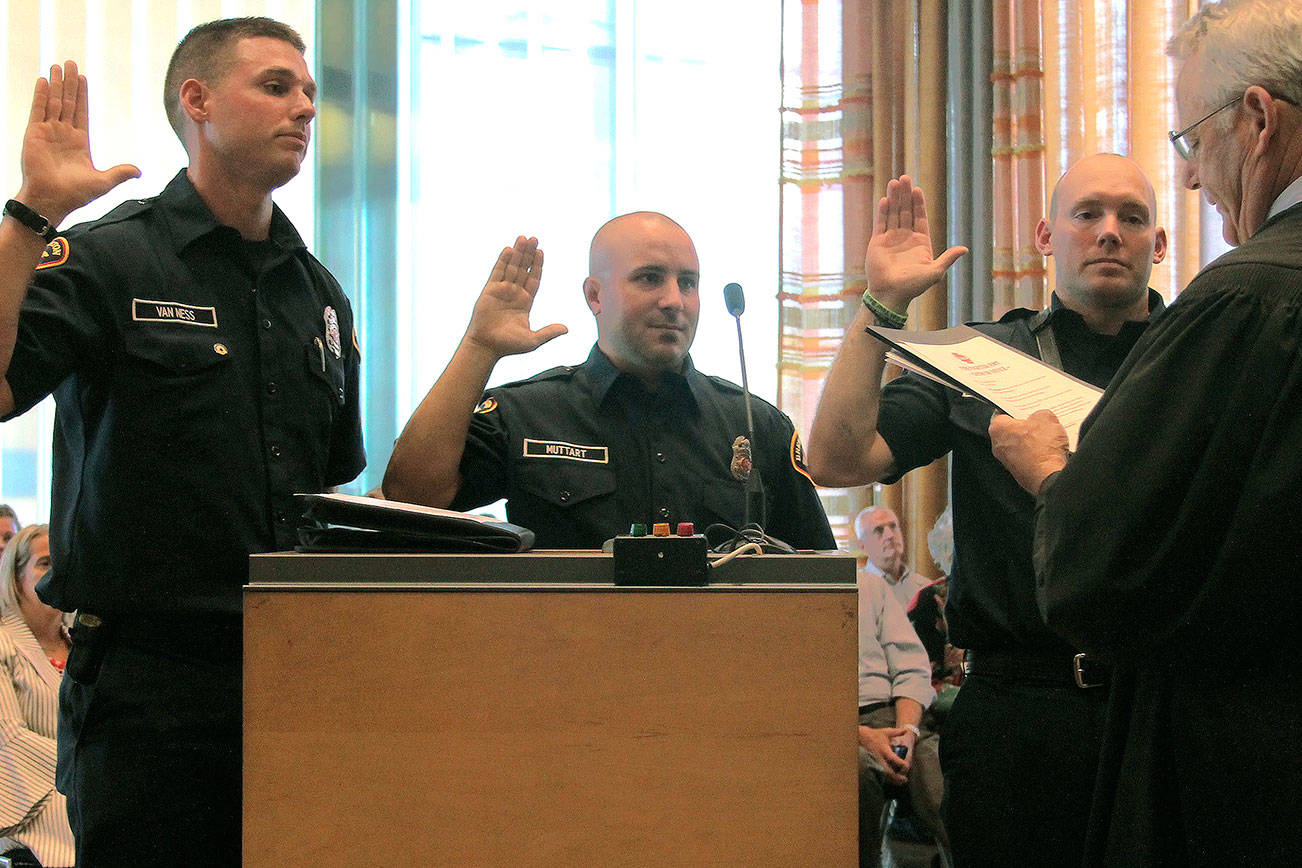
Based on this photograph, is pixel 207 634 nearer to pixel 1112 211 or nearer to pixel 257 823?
pixel 257 823

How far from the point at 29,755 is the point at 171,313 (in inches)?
65.8

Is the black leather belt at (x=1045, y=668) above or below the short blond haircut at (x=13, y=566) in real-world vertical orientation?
above

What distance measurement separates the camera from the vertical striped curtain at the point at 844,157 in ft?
12.8

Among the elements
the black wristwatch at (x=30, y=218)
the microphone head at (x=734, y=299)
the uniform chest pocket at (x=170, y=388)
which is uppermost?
the black wristwatch at (x=30, y=218)

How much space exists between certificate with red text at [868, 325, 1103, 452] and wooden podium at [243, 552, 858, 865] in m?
0.41

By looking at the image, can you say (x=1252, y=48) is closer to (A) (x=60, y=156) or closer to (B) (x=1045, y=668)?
(B) (x=1045, y=668)

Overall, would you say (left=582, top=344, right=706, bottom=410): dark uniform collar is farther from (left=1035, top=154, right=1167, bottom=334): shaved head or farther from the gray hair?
the gray hair

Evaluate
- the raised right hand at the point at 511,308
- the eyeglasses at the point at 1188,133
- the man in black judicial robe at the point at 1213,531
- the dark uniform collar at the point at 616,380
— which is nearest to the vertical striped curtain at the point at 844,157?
the dark uniform collar at the point at 616,380

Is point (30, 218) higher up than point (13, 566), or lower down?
higher up

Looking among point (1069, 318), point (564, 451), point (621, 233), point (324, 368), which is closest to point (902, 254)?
point (1069, 318)

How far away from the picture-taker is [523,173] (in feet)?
12.8

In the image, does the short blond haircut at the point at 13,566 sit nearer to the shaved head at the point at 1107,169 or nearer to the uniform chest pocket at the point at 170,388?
the uniform chest pocket at the point at 170,388

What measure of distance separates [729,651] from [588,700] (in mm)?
144

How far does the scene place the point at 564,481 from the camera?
1884 mm
